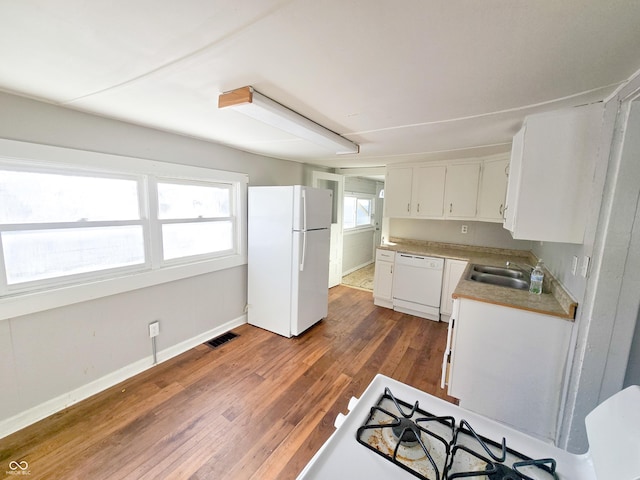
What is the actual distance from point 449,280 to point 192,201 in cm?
320

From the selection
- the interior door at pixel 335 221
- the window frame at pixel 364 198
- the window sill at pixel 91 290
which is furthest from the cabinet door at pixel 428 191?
the window sill at pixel 91 290

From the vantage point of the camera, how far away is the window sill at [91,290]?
1.63 meters

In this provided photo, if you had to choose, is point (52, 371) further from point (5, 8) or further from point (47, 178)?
point (5, 8)

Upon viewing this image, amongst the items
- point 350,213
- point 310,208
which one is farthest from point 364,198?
point 310,208

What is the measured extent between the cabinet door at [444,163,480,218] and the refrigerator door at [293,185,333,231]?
169cm

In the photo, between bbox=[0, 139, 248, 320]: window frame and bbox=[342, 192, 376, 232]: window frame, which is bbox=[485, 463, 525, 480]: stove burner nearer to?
bbox=[0, 139, 248, 320]: window frame

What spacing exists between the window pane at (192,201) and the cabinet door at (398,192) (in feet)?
7.66

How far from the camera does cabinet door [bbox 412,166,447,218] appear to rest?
11.6ft

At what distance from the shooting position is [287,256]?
9.34 ft

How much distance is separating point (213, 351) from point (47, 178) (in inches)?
77.6

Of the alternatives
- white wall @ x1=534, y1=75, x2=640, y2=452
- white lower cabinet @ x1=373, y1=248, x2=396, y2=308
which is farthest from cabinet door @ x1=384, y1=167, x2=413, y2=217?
white wall @ x1=534, y1=75, x2=640, y2=452

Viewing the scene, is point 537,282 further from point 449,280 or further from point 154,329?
point 154,329

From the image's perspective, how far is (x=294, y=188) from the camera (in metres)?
2.73

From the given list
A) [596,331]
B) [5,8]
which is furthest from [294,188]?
[596,331]
